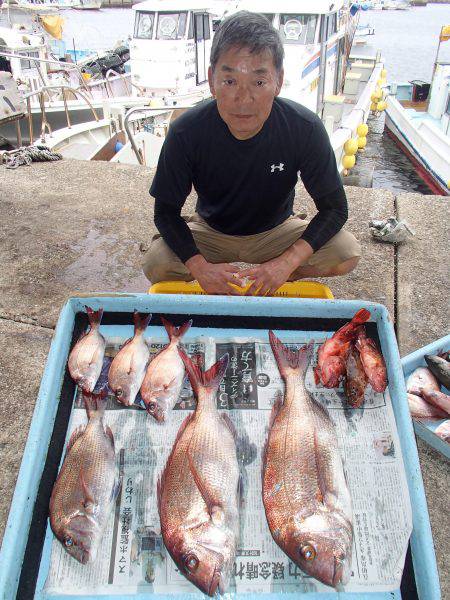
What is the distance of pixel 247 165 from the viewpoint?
7.99ft

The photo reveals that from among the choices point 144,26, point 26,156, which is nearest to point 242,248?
point 26,156

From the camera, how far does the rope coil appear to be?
17.2ft

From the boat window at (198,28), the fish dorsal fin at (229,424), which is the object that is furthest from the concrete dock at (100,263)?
the boat window at (198,28)

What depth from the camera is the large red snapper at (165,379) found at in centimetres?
171

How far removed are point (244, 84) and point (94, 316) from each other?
123 centimetres

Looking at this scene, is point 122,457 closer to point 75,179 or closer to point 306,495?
point 306,495

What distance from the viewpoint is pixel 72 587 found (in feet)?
4.39

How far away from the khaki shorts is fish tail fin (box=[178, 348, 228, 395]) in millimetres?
975

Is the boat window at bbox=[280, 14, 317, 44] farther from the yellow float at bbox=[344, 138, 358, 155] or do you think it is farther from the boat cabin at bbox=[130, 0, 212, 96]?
the boat cabin at bbox=[130, 0, 212, 96]

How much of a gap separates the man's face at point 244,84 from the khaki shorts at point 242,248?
84cm

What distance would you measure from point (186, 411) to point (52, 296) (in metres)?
1.94

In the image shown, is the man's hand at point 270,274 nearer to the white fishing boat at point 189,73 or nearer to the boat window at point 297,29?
the white fishing boat at point 189,73

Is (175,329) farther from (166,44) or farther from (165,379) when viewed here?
(166,44)

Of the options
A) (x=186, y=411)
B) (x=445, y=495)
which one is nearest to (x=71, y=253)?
(x=186, y=411)
